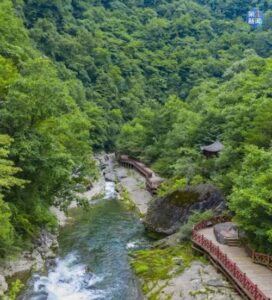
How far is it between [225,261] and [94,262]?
8936 mm

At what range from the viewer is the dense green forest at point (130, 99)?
91.6ft

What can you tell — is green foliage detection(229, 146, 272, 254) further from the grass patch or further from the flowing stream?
the flowing stream

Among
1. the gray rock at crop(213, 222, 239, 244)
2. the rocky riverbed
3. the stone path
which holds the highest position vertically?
the gray rock at crop(213, 222, 239, 244)

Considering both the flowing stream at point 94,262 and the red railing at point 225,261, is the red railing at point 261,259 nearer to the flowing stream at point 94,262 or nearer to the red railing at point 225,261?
the red railing at point 225,261

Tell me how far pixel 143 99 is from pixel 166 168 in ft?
166

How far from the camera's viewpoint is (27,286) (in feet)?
81.6

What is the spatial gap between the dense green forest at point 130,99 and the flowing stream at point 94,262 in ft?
8.99

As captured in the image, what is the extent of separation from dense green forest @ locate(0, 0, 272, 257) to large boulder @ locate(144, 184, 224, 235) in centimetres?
120

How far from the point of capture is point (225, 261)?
24.9 m

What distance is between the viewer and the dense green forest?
2792 cm

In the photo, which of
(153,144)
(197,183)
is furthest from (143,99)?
(197,183)

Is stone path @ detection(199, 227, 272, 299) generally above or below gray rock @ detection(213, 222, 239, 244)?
below

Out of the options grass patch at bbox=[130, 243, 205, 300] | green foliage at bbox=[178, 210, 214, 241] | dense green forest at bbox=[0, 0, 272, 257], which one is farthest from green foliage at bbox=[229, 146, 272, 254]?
green foliage at bbox=[178, 210, 214, 241]

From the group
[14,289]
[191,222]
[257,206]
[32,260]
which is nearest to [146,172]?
[191,222]
